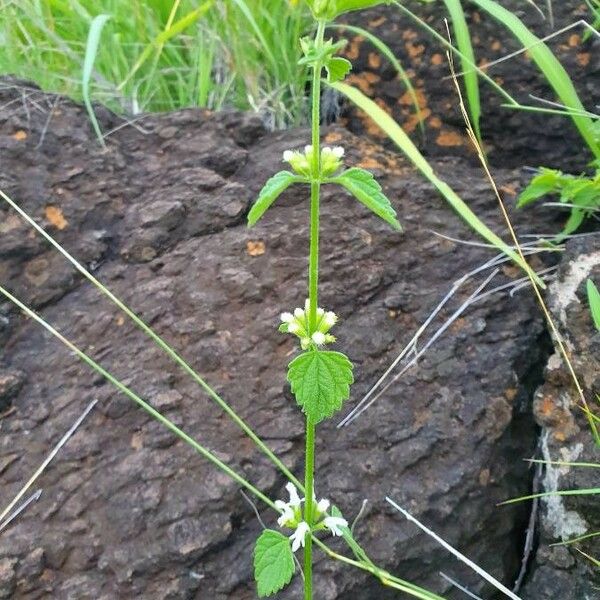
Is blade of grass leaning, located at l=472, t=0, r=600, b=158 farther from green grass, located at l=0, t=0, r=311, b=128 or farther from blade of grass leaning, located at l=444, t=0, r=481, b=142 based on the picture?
green grass, located at l=0, t=0, r=311, b=128

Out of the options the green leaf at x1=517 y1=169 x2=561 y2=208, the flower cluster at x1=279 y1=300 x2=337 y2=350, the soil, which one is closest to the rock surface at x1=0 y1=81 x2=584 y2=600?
the soil

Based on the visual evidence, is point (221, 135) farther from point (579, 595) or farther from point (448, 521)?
point (579, 595)

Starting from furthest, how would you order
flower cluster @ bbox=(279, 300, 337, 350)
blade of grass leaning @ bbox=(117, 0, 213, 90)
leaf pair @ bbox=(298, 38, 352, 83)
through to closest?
1. blade of grass leaning @ bbox=(117, 0, 213, 90)
2. flower cluster @ bbox=(279, 300, 337, 350)
3. leaf pair @ bbox=(298, 38, 352, 83)

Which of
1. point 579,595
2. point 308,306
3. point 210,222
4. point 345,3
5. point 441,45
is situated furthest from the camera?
point 441,45

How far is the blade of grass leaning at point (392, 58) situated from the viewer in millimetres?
1644

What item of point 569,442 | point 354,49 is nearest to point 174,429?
point 569,442

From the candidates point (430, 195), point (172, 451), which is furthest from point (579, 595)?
point (430, 195)

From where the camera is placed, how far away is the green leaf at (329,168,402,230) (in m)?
0.88

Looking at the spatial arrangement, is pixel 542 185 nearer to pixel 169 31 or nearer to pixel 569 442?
pixel 569 442

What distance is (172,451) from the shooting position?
4.13 ft

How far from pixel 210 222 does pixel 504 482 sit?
674 millimetres

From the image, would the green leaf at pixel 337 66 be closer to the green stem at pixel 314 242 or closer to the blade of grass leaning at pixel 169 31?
the green stem at pixel 314 242

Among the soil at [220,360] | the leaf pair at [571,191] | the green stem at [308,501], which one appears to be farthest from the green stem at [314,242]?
the leaf pair at [571,191]

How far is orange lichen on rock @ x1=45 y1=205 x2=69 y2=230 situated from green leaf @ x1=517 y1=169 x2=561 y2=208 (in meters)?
0.80
